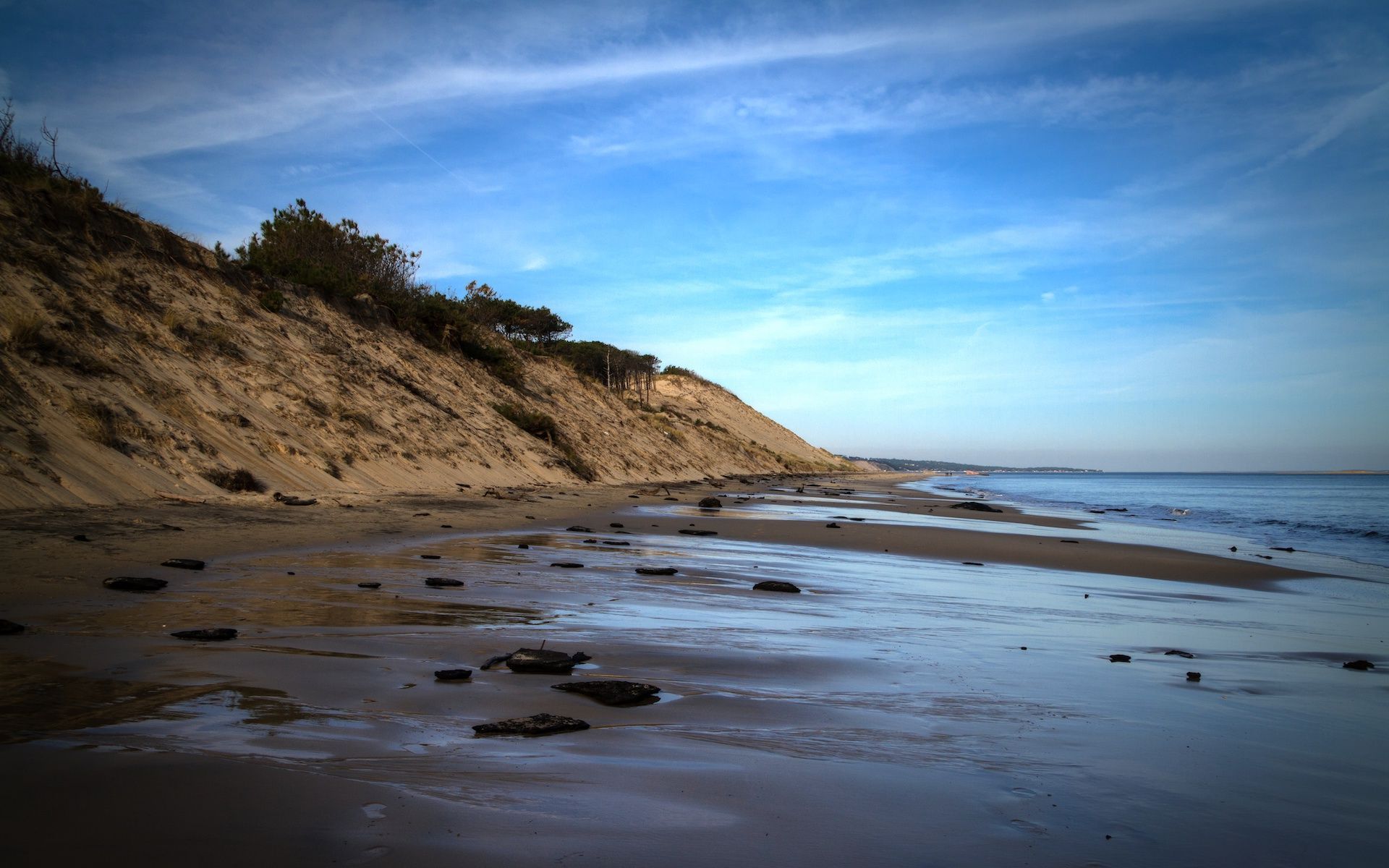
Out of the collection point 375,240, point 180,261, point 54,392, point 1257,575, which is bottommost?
point 1257,575

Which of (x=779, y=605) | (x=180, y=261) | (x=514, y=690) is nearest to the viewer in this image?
(x=514, y=690)

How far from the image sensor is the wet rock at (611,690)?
3516mm

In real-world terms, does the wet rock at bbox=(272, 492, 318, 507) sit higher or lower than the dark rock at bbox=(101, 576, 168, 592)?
higher

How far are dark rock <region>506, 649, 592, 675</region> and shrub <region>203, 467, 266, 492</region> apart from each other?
30.7 feet

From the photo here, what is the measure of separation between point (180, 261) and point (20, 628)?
648 inches

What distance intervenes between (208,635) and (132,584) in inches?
66.3

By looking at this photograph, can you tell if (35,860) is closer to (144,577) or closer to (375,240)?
(144,577)

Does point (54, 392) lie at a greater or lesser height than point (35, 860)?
greater

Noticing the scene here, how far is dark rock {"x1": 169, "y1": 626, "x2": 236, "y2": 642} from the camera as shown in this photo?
13.2ft

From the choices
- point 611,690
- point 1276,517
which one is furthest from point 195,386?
point 1276,517

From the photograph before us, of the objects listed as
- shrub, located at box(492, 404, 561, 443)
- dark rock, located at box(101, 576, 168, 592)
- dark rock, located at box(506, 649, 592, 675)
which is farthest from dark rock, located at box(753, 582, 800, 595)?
shrub, located at box(492, 404, 561, 443)

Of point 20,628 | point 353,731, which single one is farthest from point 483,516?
point 353,731

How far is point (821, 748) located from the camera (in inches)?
120

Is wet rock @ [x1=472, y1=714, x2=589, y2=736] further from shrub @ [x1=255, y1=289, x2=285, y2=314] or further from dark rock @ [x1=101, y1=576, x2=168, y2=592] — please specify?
shrub @ [x1=255, y1=289, x2=285, y2=314]
